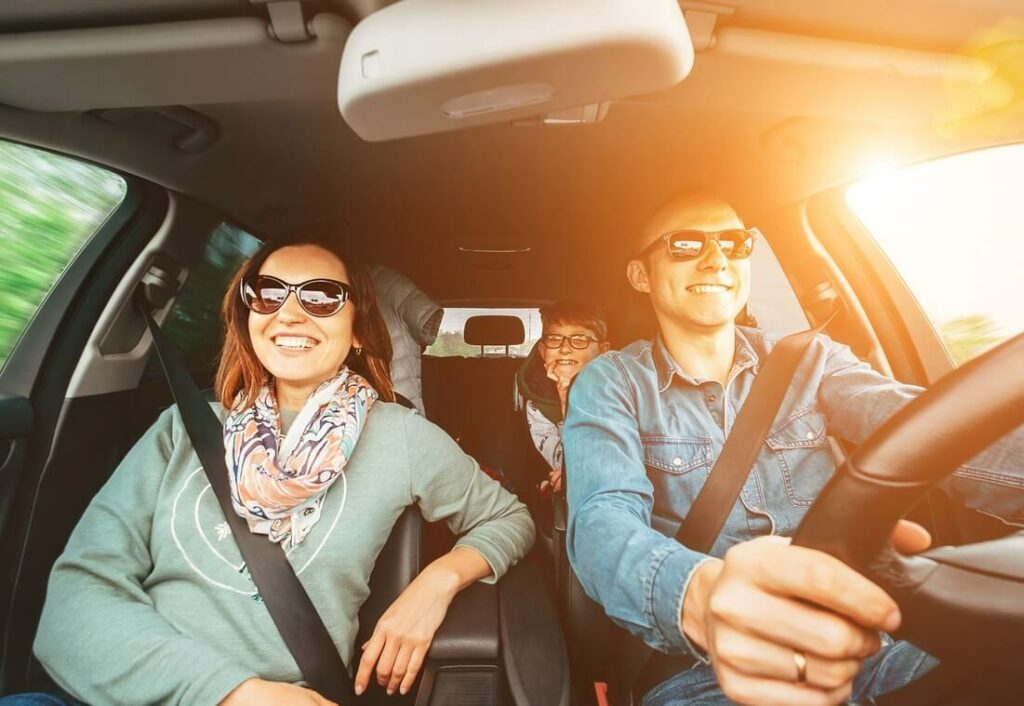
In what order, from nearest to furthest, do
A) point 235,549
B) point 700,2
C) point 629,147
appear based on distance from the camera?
point 700,2
point 235,549
point 629,147

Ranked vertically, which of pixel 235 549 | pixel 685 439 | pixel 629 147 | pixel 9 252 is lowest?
pixel 235 549

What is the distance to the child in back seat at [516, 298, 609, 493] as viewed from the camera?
2.59 metres

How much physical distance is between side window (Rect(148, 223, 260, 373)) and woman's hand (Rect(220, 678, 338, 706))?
4.70 ft

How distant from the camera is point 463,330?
3.57 meters

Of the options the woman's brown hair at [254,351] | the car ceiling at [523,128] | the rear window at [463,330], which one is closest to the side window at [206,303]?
the car ceiling at [523,128]

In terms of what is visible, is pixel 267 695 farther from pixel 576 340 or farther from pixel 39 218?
pixel 576 340

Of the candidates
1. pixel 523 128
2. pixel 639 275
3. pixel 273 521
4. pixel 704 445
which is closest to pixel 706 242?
pixel 639 275

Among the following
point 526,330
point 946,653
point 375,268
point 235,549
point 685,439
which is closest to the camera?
point 946,653

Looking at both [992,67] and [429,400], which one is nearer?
[992,67]

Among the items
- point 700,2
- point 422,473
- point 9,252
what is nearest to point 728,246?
point 700,2

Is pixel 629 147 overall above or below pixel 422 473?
above

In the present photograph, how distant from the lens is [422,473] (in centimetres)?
149

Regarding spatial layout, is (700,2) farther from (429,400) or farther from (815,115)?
(429,400)

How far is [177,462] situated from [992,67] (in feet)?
6.95
